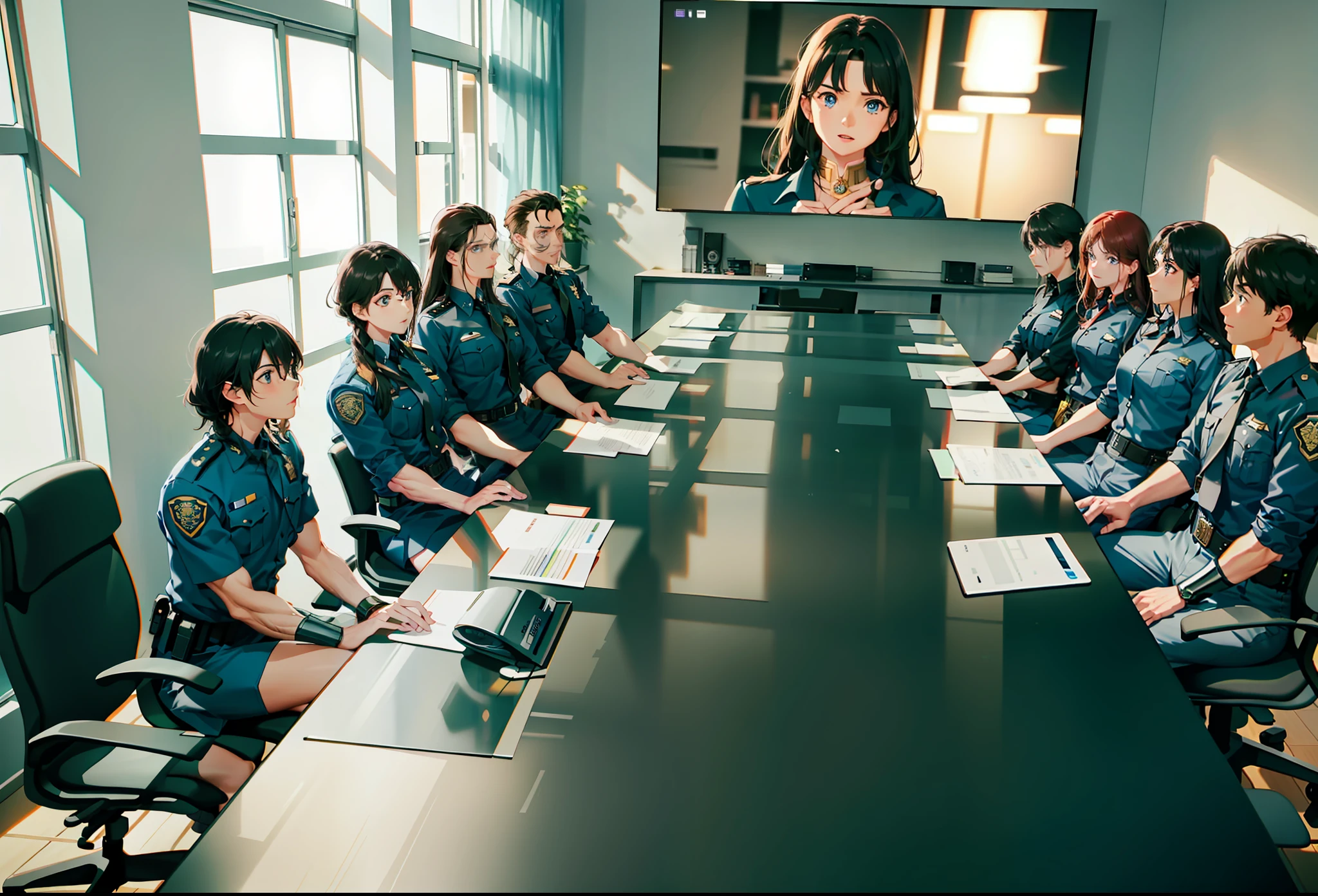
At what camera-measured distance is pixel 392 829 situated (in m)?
1.11

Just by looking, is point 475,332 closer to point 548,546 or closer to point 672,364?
point 672,364

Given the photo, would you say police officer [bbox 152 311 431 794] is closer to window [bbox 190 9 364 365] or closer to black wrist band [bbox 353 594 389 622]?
black wrist band [bbox 353 594 389 622]

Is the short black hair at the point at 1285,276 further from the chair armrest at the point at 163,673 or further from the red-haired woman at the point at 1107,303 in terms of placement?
the chair armrest at the point at 163,673

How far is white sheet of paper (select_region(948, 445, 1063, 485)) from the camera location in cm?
240

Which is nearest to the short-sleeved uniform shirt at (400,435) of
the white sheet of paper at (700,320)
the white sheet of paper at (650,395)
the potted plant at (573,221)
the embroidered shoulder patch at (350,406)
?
the embroidered shoulder patch at (350,406)

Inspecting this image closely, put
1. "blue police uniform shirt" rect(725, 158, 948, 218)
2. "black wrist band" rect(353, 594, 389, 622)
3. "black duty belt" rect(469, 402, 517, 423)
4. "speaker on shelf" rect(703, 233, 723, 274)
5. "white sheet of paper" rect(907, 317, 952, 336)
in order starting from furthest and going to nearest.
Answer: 1. "speaker on shelf" rect(703, 233, 723, 274)
2. "blue police uniform shirt" rect(725, 158, 948, 218)
3. "white sheet of paper" rect(907, 317, 952, 336)
4. "black duty belt" rect(469, 402, 517, 423)
5. "black wrist band" rect(353, 594, 389, 622)

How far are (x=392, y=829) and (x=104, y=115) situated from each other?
7.45ft

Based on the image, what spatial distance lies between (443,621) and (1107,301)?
3.14 metres

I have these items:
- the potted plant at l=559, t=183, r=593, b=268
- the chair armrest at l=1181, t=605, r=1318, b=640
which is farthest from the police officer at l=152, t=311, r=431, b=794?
the potted plant at l=559, t=183, r=593, b=268

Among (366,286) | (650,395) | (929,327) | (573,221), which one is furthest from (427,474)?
(573,221)

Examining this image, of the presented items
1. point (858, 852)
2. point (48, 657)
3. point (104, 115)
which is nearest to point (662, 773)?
point (858, 852)

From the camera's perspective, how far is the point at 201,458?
75.8 inches

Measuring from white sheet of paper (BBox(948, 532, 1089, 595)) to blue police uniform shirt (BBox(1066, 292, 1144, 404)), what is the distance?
1.71m

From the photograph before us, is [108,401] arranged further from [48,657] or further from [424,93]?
[424,93]
